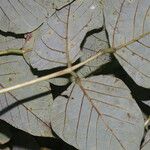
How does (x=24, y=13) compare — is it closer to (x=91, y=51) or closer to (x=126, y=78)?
(x=91, y=51)

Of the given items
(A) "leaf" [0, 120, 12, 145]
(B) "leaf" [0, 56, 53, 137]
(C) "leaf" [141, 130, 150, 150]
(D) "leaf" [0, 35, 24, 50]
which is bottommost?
(C) "leaf" [141, 130, 150, 150]

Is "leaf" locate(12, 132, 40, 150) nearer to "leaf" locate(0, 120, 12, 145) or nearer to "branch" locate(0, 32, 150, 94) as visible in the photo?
"leaf" locate(0, 120, 12, 145)

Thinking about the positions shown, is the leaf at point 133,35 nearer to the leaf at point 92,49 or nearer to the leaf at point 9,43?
the leaf at point 92,49

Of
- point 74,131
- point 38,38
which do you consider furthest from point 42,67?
point 74,131

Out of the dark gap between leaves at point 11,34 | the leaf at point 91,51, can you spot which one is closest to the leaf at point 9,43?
the dark gap between leaves at point 11,34

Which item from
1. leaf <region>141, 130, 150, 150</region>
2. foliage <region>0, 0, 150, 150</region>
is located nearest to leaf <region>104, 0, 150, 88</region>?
foliage <region>0, 0, 150, 150</region>
